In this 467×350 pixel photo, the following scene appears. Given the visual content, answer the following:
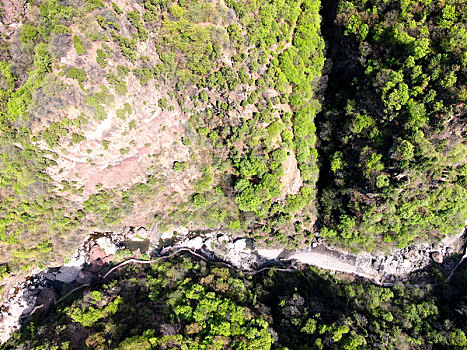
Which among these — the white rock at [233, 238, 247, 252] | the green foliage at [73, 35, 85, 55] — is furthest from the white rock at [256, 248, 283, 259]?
the green foliage at [73, 35, 85, 55]

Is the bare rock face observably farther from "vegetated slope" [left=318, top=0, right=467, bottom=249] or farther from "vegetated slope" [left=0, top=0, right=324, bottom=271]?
"vegetated slope" [left=0, top=0, right=324, bottom=271]

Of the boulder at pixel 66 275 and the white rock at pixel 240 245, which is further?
the white rock at pixel 240 245

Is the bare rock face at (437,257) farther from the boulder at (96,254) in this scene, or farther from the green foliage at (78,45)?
the green foliage at (78,45)

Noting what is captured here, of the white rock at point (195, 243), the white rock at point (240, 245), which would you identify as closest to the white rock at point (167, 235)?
the white rock at point (195, 243)

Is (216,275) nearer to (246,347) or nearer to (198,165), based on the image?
(246,347)

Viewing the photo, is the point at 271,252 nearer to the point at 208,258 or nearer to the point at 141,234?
the point at 208,258

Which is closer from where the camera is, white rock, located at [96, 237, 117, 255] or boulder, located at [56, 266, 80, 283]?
boulder, located at [56, 266, 80, 283]
